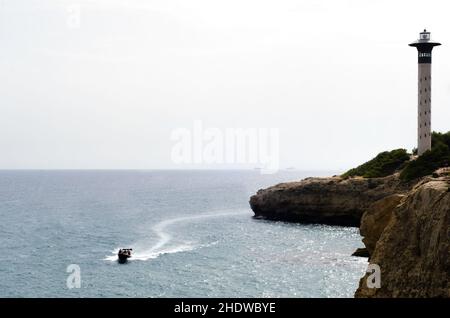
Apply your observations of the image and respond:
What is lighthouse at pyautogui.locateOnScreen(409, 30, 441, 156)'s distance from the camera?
7500 cm

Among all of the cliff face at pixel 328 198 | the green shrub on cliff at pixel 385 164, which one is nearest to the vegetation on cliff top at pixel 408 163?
the green shrub on cliff at pixel 385 164

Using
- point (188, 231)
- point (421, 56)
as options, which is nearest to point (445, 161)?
point (421, 56)

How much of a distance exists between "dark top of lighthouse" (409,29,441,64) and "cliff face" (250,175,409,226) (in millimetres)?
19249

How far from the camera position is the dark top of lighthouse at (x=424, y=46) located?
74562 mm

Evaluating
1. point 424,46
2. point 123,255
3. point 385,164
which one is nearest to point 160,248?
point 123,255

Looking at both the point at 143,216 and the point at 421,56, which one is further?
the point at 143,216

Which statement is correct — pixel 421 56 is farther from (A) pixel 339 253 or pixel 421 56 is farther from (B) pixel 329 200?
(A) pixel 339 253

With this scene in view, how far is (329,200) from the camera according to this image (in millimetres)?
85375

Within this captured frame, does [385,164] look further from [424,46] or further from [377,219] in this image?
[377,219]

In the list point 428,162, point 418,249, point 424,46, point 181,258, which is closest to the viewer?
point 418,249

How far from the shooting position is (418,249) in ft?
66.2

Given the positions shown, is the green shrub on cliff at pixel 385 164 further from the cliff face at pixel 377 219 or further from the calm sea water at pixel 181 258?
the cliff face at pixel 377 219

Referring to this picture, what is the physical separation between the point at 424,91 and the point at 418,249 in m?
63.0

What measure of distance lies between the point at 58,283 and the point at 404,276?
39.6 m
